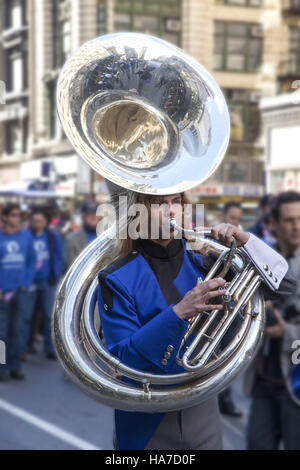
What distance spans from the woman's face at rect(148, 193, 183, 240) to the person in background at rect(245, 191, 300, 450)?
110 centimetres

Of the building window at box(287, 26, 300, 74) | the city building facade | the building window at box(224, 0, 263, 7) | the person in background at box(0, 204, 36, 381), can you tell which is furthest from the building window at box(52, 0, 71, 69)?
the person in background at box(0, 204, 36, 381)

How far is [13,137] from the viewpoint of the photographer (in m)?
25.8

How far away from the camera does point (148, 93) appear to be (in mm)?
2094

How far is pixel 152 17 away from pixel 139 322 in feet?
66.9

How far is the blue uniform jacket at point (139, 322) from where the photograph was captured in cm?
178

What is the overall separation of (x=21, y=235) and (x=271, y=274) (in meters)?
4.37

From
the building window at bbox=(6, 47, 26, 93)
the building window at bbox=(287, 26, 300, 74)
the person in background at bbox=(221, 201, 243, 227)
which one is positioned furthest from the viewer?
the building window at bbox=(6, 47, 26, 93)

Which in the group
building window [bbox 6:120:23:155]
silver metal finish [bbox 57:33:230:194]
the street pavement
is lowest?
the street pavement

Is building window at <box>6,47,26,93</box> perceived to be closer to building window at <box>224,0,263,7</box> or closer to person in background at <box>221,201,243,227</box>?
building window at <box>224,0,263,7</box>

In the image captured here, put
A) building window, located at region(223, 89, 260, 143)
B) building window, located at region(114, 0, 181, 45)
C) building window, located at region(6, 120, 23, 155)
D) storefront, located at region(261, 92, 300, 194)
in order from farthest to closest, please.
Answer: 1. building window, located at region(6, 120, 23, 155)
2. building window, located at region(223, 89, 260, 143)
3. building window, located at region(114, 0, 181, 45)
4. storefront, located at region(261, 92, 300, 194)

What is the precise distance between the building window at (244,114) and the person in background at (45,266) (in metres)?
16.6

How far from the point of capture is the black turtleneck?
1983 millimetres

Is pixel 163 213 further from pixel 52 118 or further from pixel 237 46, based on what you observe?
pixel 237 46
